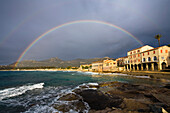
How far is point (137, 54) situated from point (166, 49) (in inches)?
501

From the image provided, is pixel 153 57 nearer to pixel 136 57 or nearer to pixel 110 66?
pixel 136 57

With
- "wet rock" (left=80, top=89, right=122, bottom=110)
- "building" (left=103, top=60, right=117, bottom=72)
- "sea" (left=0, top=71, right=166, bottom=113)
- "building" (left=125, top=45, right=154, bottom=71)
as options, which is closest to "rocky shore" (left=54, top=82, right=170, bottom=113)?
"wet rock" (left=80, top=89, right=122, bottom=110)

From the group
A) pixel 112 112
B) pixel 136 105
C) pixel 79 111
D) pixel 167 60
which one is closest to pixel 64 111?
pixel 79 111

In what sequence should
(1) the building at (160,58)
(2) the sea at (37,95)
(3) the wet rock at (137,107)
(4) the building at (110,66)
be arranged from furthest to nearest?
(4) the building at (110,66)
(1) the building at (160,58)
(2) the sea at (37,95)
(3) the wet rock at (137,107)

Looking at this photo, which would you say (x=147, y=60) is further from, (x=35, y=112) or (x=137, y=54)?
(x=35, y=112)

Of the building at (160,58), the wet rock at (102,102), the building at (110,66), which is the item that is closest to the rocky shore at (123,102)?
the wet rock at (102,102)

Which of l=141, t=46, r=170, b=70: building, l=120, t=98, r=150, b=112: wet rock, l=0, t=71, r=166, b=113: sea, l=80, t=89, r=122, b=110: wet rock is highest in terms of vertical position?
l=141, t=46, r=170, b=70: building


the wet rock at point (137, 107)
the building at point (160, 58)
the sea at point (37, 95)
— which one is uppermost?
the building at point (160, 58)

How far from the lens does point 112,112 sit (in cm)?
624

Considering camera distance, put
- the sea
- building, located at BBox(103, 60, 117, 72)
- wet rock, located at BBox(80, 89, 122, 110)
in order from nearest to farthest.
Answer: wet rock, located at BBox(80, 89, 122, 110) → the sea → building, located at BBox(103, 60, 117, 72)

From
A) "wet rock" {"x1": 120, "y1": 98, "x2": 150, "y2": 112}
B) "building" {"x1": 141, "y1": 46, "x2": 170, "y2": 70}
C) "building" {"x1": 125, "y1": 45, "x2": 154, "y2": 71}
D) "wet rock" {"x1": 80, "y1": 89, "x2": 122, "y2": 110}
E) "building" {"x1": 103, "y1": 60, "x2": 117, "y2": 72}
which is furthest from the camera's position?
"building" {"x1": 103, "y1": 60, "x2": 117, "y2": 72}

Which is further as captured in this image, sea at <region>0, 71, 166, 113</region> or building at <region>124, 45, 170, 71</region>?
building at <region>124, 45, 170, 71</region>

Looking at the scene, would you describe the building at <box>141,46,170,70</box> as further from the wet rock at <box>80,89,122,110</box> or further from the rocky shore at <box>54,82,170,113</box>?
the wet rock at <box>80,89,122,110</box>

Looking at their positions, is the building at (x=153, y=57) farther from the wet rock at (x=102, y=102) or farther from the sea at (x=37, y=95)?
the wet rock at (x=102, y=102)
